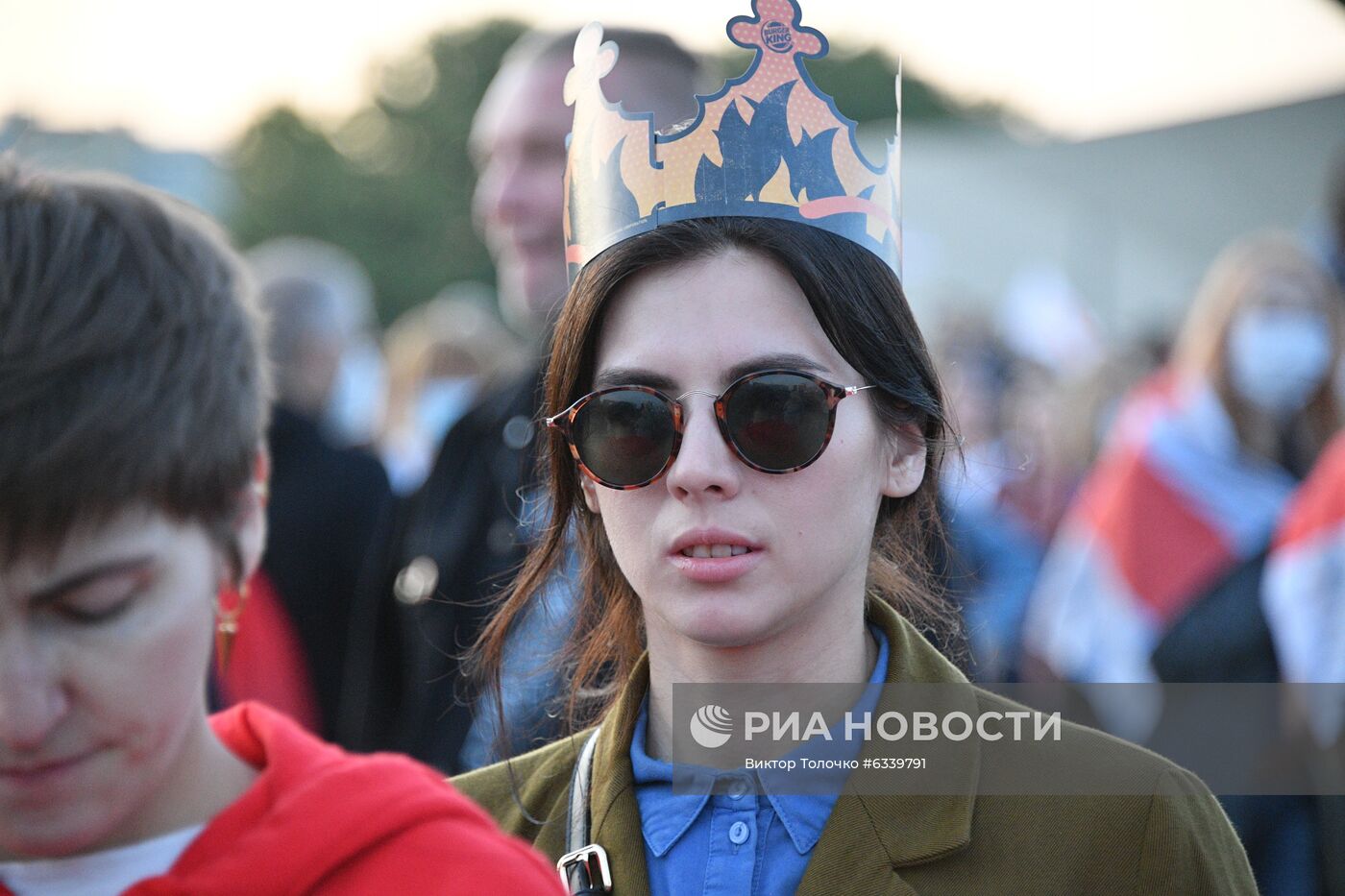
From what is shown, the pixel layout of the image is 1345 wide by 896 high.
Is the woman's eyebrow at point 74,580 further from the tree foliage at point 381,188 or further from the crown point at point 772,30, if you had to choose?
the tree foliage at point 381,188

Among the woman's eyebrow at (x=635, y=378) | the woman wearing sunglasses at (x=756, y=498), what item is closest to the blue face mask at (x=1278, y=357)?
the woman wearing sunglasses at (x=756, y=498)

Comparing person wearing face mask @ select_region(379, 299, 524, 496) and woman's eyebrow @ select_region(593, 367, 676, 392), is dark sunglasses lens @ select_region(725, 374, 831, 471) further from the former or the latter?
person wearing face mask @ select_region(379, 299, 524, 496)

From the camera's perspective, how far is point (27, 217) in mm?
1929

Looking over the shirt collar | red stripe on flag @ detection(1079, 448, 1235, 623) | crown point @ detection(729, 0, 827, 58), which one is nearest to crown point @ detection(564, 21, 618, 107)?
crown point @ detection(729, 0, 827, 58)

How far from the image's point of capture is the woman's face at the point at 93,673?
69.9 inches

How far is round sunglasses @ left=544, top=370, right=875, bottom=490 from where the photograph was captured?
2428 mm

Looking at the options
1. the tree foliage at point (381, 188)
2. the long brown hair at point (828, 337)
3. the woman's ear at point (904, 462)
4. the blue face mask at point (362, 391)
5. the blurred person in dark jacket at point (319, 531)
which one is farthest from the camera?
the tree foliage at point (381, 188)

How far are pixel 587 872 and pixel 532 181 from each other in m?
2.17

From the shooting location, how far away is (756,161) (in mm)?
2654

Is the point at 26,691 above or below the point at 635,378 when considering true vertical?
below

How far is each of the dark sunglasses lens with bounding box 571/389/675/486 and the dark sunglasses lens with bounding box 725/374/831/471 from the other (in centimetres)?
11

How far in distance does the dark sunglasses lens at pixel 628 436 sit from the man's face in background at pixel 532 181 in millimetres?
1508

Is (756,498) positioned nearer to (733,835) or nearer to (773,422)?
(773,422)

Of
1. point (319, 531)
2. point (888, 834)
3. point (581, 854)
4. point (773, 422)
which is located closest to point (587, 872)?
point (581, 854)
